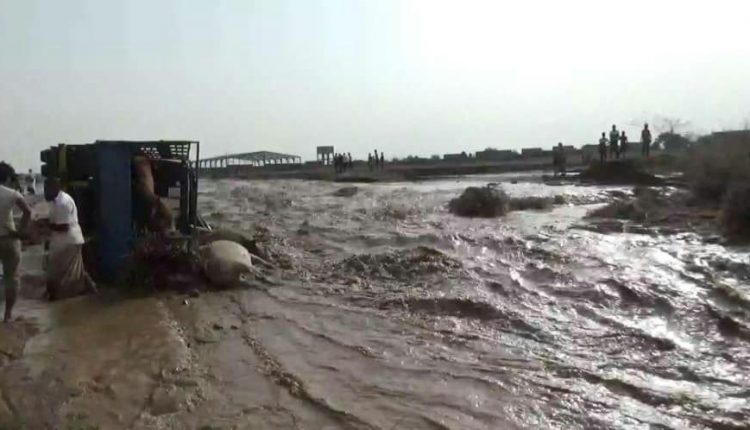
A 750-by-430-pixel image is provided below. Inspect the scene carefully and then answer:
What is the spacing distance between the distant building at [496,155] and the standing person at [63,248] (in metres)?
61.2

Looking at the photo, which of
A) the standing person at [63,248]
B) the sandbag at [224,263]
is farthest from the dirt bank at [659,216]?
the standing person at [63,248]

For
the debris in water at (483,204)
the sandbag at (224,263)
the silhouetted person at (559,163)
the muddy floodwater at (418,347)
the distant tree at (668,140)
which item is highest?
the distant tree at (668,140)

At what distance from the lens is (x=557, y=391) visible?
6020 millimetres

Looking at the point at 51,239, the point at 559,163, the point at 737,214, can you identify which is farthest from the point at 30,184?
the point at 737,214

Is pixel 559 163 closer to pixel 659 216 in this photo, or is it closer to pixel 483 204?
pixel 483 204

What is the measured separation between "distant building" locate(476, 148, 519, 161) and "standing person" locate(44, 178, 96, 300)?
201ft

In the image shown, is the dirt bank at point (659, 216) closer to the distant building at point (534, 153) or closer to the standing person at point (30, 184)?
the standing person at point (30, 184)

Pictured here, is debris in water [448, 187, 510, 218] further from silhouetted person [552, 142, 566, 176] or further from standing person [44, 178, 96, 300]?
silhouetted person [552, 142, 566, 176]

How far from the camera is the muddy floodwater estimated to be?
18.4 ft

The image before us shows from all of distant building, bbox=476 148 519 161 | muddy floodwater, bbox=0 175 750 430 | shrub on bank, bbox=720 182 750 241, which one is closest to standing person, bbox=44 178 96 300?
muddy floodwater, bbox=0 175 750 430

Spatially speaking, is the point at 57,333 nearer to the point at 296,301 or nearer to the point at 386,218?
the point at 296,301

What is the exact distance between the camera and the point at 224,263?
33.8 ft

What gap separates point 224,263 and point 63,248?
233cm

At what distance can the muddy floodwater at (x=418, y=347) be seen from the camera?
220 inches
